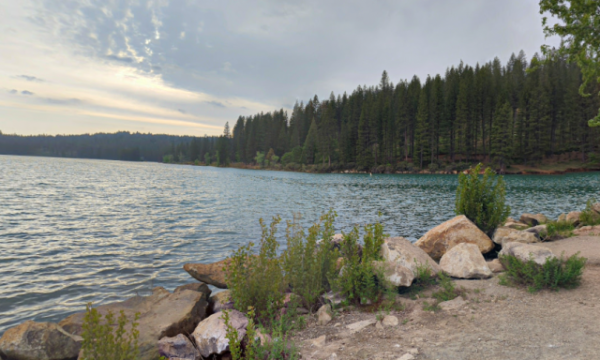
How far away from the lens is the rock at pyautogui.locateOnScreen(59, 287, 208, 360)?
→ 211 inches

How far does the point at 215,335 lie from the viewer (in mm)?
5066

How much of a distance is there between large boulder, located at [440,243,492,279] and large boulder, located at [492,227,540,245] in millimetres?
3680

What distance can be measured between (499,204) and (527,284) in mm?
6122

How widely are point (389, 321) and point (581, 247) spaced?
25.0 ft

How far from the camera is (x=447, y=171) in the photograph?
75125mm

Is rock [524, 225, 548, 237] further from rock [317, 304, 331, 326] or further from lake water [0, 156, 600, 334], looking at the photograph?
rock [317, 304, 331, 326]

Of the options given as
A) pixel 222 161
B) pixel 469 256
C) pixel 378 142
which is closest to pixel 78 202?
pixel 469 256

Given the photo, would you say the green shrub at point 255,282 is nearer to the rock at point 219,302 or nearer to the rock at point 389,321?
the rock at point 219,302

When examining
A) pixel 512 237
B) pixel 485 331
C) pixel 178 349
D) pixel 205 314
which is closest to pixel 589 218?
pixel 512 237

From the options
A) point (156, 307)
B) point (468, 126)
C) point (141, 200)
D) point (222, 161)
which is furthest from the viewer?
point (222, 161)

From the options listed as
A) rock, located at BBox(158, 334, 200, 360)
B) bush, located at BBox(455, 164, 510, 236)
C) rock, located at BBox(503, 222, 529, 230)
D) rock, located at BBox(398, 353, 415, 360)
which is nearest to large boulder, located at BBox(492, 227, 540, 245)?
bush, located at BBox(455, 164, 510, 236)

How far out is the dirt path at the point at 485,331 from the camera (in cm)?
406

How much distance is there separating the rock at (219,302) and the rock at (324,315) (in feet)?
5.93

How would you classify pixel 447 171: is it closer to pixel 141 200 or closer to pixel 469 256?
Result: pixel 141 200
